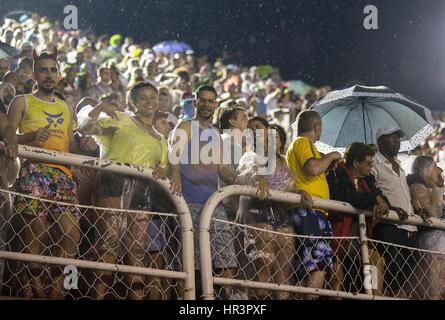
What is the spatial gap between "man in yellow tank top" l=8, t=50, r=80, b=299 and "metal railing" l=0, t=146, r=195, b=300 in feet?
0.35

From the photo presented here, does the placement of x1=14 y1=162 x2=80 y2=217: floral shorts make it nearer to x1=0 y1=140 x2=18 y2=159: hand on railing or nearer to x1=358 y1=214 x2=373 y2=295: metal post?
x1=0 y1=140 x2=18 y2=159: hand on railing

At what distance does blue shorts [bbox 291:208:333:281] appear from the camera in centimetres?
573

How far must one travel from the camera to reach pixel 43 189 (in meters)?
5.25

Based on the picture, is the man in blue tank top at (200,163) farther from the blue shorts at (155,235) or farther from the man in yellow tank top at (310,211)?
the man in yellow tank top at (310,211)

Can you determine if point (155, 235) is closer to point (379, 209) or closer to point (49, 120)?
point (49, 120)

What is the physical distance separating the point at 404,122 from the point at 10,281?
Result: 4.12 meters

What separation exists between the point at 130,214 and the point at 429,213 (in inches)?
111

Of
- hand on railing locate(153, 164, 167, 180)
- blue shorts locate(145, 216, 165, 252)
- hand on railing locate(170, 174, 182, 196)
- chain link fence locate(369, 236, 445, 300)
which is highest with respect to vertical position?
hand on railing locate(153, 164, 167, 180)

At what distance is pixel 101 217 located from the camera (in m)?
5.16

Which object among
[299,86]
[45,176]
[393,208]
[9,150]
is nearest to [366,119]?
[393,208]

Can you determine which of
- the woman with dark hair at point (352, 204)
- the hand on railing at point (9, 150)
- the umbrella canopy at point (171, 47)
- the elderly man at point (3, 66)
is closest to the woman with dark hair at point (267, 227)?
the woman with dark hair at point (352, 204)

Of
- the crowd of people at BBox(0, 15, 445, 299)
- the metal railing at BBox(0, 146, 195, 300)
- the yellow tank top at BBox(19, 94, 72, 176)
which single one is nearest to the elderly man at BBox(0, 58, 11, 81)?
the crowd of people at BBox(0, 15, 445, 299)

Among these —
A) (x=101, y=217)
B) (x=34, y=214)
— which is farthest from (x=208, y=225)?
(x=34, y=214)

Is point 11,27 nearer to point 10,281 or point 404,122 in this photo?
point 404,122
